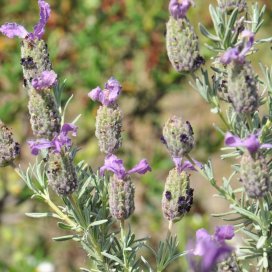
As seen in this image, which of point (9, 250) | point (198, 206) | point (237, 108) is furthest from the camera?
point (9, 250)

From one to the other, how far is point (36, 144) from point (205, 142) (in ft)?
5.29

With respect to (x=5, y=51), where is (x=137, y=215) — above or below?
below

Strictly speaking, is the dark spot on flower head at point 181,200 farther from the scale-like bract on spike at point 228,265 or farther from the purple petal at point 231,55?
the purple petal at point 231,55

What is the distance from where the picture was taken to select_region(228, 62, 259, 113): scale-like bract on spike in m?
1.06

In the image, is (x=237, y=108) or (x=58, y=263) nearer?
(x=237, y=108)

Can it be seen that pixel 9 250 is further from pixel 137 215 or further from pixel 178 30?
pixel 178 30

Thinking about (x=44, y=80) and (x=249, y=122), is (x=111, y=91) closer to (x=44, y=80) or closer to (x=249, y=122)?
(x=44, y=80)

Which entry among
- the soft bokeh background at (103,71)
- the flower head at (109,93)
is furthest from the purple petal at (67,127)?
the soft bokeh background at (103,71)

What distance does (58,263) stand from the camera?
344 centimetres

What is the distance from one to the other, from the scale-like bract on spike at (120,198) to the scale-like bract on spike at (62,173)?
2.7 inches

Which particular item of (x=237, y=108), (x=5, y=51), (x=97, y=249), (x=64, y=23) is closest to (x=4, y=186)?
(x=5, y=51)

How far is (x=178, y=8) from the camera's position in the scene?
3.74ft

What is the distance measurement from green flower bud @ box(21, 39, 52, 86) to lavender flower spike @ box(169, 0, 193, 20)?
0.82 feet

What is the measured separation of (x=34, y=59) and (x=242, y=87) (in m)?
0.39
